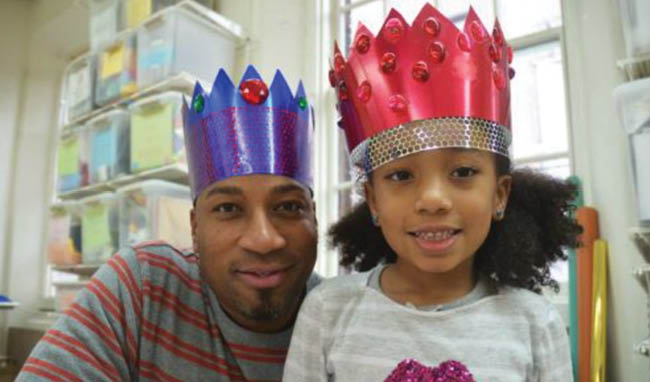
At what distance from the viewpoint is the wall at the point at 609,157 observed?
4.50ft

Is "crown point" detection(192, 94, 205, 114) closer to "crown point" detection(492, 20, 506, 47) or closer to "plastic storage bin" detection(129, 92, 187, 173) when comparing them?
"crown point" detection(492, 20, 506, 47)

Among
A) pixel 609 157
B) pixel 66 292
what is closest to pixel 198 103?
pixel 609 157

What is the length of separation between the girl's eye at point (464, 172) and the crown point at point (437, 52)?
169 mm

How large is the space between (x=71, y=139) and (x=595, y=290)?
2364 millimetres

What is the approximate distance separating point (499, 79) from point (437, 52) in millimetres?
109

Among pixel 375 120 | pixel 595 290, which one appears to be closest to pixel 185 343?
pixel 375 120

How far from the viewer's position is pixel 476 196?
76cm

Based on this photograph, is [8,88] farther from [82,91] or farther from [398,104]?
[398,104]

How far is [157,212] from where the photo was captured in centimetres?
212

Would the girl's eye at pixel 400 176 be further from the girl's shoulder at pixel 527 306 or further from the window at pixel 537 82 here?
the window at pixel 537 82

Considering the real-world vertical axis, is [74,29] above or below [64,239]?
above

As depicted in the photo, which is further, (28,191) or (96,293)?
(28,191)

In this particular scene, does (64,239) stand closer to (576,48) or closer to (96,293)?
(96,293)

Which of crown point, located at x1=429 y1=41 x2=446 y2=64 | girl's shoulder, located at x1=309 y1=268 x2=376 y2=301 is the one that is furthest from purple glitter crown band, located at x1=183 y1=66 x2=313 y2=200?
crown point, located at x1=429 y1=41 x2=446 y2=64
